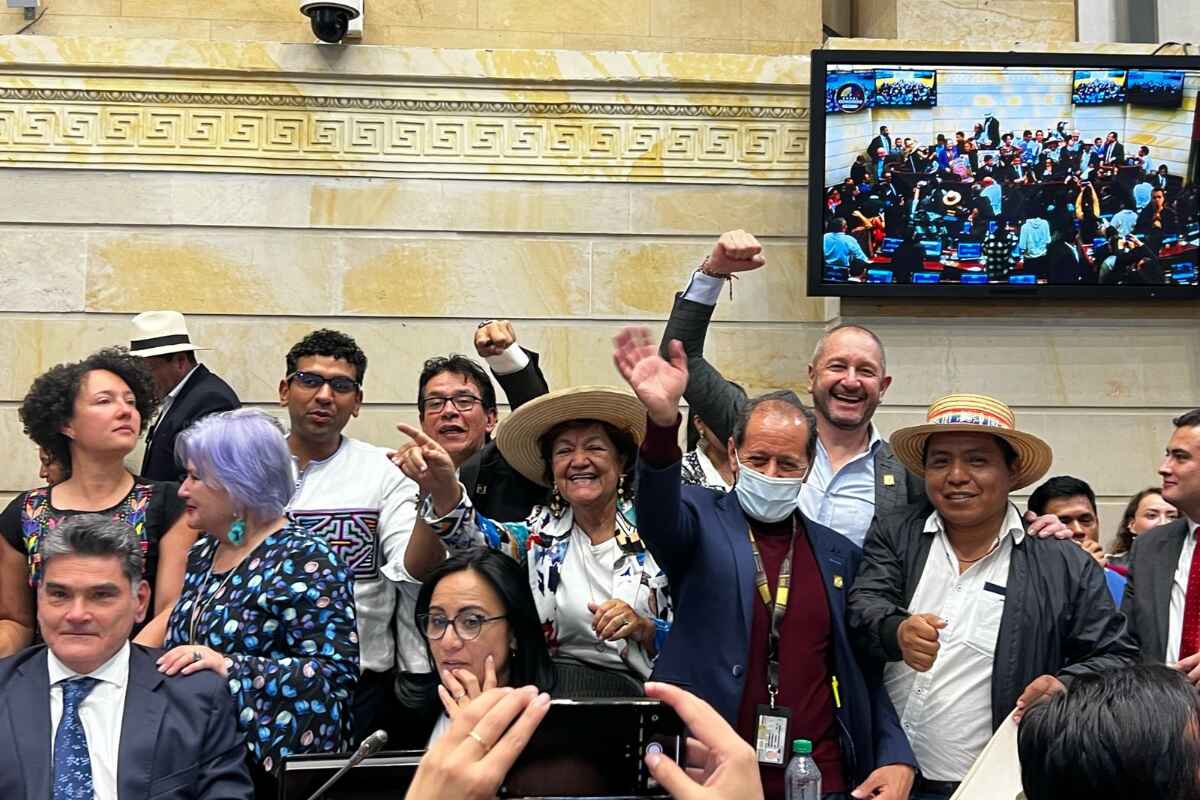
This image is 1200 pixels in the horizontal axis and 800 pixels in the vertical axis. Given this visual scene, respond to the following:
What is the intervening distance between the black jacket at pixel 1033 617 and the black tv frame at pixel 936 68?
357cm

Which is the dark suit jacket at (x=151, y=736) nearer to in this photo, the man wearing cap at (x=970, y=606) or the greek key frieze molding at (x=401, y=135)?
the man wearing cap at (x=970, y=606)

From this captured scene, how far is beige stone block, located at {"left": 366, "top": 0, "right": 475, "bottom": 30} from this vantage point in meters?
7.92

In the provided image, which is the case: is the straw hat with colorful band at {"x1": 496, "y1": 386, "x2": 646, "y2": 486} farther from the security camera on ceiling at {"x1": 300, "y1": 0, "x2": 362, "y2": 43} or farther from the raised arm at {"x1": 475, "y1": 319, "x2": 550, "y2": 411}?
the security camera on ceiling at {"x1": 300, "y1": 0, "x2": 362, "y2": 43}

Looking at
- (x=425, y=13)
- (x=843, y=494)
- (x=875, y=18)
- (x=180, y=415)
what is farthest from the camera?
(x=875, y=18)

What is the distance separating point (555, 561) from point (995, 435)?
1.33m

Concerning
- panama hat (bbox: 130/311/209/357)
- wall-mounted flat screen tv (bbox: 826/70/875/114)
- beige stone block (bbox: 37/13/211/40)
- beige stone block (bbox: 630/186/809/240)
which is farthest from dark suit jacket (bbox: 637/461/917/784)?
beige stone block (bbox: 37/13/211/40)

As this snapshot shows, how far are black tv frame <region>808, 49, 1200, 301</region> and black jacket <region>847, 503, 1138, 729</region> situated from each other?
357 centimetres

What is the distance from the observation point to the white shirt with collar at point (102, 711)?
330 cm

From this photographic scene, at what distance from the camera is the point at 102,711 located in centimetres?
339

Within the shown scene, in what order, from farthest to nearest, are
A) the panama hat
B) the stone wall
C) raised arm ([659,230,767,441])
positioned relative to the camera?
the stone wall → the panama hat → raised arm ([659,230,767,441])

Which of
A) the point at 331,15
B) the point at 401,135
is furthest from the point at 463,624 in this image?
the point at 331,15

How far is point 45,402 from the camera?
4805 mm

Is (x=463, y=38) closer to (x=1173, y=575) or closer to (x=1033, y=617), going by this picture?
(x=1173, y=575)

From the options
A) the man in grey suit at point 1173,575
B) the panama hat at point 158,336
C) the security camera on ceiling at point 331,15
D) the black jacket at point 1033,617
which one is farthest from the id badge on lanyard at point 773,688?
the security camera on ceiling at point 331,15
